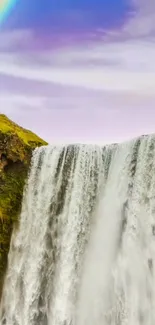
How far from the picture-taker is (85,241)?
97.7 ft

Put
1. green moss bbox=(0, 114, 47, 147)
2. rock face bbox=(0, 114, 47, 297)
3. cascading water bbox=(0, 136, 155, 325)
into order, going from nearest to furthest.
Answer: cascading water bbox=(0, 136, 155, 325)
rock face bbox=(0, 114, 47, 297)
green moss bbox=(0, 114, 47, 147)

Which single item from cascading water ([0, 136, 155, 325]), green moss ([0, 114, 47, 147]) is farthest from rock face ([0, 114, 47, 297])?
cascading water ([0, 136, 155, 325])

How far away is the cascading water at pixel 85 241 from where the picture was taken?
86.8 ft

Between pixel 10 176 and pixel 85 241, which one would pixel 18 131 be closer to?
pixel 10 176

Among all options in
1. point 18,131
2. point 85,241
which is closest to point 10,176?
point 18,131

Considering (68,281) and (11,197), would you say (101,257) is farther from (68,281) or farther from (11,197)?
(11,197)

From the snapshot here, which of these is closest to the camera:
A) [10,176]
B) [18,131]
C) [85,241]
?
[85,241]

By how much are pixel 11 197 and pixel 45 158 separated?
3464mm

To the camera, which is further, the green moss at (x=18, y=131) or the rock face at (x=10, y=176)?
the green moss at (x=18, y=131)

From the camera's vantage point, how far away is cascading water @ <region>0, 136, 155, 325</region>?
26.5m

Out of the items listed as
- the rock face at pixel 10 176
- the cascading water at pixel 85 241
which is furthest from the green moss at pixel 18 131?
the cascading water at pixel 85 241

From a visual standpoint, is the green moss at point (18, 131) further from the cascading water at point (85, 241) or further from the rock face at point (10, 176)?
the cascading water at point (85, 241)

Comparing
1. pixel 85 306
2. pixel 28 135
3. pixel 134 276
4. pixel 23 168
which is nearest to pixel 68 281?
pixel 85 306

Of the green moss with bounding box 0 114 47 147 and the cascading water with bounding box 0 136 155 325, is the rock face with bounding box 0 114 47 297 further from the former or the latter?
the cascading water with bounding box 0 136 155 325
